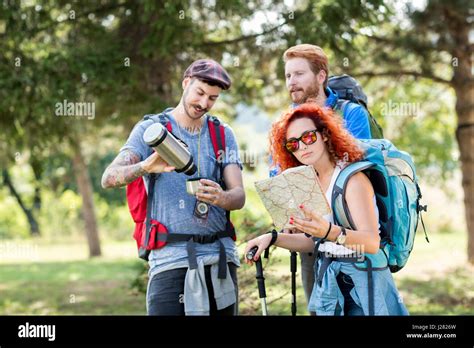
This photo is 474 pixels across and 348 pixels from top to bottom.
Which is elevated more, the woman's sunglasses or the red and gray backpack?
the woman's sunglasses

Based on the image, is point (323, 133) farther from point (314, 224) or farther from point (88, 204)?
point (88, 204)

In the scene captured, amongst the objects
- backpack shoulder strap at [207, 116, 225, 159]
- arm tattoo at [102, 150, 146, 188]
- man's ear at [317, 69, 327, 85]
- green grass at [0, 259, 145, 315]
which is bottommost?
green grass at [0, 259, 145, 315]

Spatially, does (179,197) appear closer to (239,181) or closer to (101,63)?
(239,181)

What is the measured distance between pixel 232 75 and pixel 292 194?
26.5ft

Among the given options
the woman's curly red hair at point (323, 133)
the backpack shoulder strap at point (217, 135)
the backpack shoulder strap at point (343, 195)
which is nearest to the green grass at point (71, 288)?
the backpack shoulder strap at point (217, 135)

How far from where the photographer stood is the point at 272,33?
10.2m

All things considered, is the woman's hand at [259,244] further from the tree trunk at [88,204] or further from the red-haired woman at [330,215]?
the tree trunk at [88,204]

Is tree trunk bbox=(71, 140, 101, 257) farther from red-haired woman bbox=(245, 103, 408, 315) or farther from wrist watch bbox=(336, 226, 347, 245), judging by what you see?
wrist watch bbox=(336, 226, 347, 245)

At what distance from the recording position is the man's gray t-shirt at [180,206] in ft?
13.4

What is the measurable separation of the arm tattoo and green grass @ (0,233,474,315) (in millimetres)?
3332

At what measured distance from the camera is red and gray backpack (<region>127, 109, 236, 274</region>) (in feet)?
13.4

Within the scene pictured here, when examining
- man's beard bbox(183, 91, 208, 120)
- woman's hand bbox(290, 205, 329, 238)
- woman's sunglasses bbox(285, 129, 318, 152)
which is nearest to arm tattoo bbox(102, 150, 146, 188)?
man's beard bbox(183, 91, 208, 120)

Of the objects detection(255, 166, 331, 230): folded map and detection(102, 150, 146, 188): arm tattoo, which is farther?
detection(102, 150, 146, 188): arm tattoo
